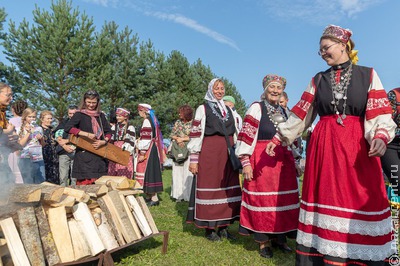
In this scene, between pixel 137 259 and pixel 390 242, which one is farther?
pixel 137 259

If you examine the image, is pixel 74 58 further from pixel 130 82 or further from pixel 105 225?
pixel 105 225

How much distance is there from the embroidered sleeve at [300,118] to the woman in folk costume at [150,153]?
4.49 metres

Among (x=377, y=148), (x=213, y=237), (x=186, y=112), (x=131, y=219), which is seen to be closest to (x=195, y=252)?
(x=213, y=237)

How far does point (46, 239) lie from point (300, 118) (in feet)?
7.83

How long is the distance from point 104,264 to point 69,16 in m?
22.5

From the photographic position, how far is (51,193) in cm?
278

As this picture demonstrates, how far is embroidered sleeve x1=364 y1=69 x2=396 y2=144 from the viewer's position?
2.43 meters

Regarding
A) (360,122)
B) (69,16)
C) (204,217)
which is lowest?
(204,217)

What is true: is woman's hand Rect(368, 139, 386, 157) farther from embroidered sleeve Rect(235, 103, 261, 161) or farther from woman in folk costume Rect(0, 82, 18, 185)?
woman in folk costume Rect(0, 82, 18, 185)

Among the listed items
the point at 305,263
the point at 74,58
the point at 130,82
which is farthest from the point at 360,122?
the point at 130,82

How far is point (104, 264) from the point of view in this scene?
3012 mm

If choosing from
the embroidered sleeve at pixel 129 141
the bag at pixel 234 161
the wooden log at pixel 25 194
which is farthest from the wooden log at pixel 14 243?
the embroidered sleeve at pixel 129 141

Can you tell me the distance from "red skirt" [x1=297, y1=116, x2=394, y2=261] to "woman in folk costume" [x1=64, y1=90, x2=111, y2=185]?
10.0 feet

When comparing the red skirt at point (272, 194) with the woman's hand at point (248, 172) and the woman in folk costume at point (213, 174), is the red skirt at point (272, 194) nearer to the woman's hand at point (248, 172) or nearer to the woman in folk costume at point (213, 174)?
the woman's hand at point (248, 172)
